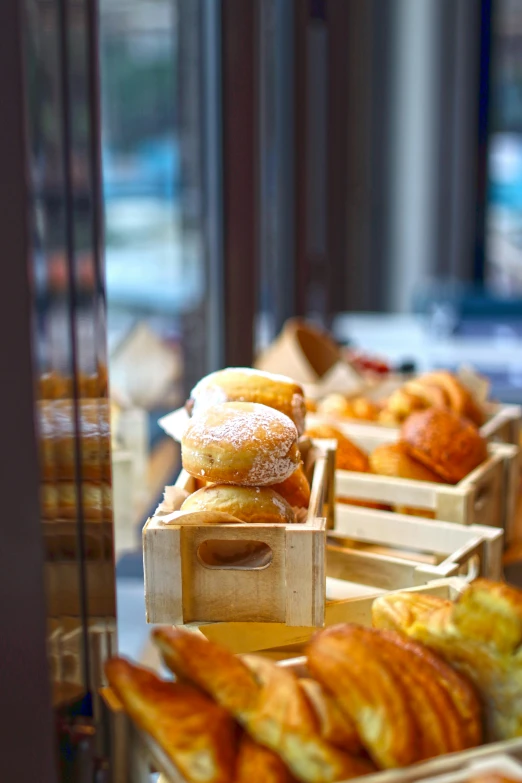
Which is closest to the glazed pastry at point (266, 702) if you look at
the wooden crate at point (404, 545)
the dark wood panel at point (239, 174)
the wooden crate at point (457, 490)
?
the wooden crate at point (404, 545)

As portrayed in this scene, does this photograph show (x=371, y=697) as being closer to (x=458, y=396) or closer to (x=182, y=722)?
(x=182, y=722)

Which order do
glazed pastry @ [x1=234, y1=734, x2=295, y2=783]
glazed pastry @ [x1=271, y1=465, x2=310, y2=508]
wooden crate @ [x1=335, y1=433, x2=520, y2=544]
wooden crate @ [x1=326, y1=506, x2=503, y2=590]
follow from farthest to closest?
wooden crate @ [x1=335, y1=433, x2=520, y2=544], wooden crate @ [x1=326, y1=506, x2=503, y2=590], glazed pastry @ [x1=271, y1=465, x2=310, y2=508], glazed pastry @ [x1=234, y1=734, x2=295, y2=783]

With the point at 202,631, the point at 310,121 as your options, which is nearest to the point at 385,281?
the point at 310,121

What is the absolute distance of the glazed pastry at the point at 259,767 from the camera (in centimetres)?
69

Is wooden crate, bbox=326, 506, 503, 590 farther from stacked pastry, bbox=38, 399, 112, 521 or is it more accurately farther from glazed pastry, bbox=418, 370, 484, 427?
stacked pastry, bbox=38, 399, 112, 521

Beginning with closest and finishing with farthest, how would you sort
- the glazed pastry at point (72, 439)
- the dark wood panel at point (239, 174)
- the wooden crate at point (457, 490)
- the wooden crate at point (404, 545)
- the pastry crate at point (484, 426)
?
the glazed pastry at point (72, 439) → the wooden crate at point (404, 545) → the wooden crate at point (457, 490) → the pastry crate at point (484, 426) → the dark wood panel at point (239, 174)

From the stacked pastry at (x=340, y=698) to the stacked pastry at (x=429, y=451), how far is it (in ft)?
2.18

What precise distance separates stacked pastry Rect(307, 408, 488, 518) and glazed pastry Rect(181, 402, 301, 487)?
1.48 ft

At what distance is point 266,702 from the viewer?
2.35 ft

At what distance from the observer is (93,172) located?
89 centimetres

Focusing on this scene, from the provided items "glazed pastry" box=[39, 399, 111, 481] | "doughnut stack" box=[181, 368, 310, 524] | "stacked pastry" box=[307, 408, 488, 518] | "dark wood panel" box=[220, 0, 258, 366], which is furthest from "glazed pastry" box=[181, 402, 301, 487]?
"dark wood panel" box=[220, 0, 258, 366]

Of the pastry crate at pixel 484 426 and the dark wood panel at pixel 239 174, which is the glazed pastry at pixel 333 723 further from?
the dark wood panel at pixel 239 174

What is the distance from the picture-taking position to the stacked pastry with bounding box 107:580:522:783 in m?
0.70

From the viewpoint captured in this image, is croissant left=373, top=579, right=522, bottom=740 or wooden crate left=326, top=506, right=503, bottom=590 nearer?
croissant left=373, top=579, right=522, bottom=740
